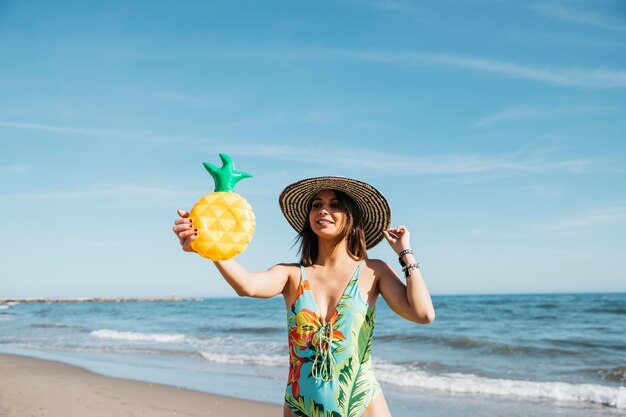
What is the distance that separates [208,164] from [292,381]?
1079mm

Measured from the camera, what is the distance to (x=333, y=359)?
2.67 meters

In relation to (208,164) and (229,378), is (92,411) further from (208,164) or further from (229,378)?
(208,164)

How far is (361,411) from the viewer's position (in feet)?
8.77

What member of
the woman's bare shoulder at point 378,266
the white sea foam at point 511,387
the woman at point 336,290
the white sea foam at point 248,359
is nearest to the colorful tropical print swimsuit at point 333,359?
the woman at point 336,290

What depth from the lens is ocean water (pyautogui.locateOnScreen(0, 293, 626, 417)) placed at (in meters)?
8.01

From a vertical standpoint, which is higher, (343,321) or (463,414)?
(343,321)

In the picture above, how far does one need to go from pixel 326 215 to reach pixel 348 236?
0.17 m

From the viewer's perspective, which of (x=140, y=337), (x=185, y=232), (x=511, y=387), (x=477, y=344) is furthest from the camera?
Answer: (x=140, y=337)

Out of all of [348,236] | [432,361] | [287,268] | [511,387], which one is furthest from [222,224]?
[432,361]

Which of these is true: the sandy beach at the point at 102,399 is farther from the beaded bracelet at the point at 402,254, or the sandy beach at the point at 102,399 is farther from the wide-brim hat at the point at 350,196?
the beaded bracelet at the point at 402,254

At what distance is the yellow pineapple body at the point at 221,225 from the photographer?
2.40 m

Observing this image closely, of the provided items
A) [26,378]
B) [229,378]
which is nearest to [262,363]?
[229,378]

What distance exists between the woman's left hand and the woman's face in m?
0.25

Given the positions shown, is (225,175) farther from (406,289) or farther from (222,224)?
(406,289)
